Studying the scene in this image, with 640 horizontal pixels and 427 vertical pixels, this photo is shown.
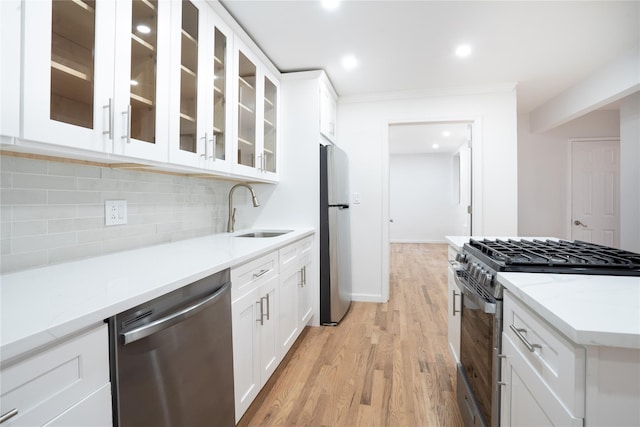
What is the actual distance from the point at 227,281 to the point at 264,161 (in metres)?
1.39

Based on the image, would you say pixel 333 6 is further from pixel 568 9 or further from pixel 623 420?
pixel 623 420

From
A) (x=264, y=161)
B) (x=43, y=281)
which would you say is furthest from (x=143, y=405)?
(x=264, y=161)

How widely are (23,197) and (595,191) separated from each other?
6018 millimetres

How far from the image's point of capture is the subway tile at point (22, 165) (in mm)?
1085

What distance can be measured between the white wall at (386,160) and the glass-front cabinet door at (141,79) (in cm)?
241

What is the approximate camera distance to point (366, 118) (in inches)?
139

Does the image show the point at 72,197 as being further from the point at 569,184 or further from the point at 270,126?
the point at 569,184

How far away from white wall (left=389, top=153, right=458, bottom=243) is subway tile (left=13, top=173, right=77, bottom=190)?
7.51 m

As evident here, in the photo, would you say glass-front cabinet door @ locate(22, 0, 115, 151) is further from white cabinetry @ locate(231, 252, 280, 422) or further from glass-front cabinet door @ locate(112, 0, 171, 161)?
white cabinetry @ locate(231, 252, 280, 422)

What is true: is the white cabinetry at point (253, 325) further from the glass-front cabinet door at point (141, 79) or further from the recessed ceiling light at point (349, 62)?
the recessed ceiling light at point (349, 62)

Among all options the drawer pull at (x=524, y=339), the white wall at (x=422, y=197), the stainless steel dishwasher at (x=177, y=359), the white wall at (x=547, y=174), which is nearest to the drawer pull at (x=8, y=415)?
the stainless steel dishwasher at (x=177, y=359)

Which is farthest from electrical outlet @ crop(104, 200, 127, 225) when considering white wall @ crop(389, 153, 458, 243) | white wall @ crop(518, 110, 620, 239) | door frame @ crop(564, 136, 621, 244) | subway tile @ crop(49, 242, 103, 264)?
white wall @ crop(389, 153, 458, 243)

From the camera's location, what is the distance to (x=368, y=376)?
1962 millimetres

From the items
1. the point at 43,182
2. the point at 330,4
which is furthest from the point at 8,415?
the point at 330,4
